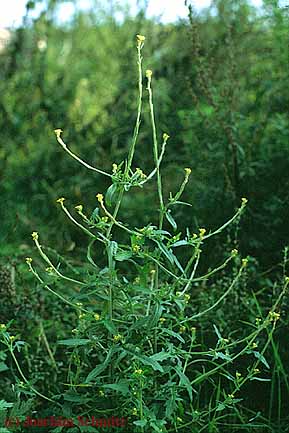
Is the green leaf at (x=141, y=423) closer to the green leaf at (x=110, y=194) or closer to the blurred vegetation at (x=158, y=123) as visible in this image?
the green leaf at (x=110, y=194)

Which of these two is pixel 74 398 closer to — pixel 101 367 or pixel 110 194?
pixel 101 367

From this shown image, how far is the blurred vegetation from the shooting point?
2793mm

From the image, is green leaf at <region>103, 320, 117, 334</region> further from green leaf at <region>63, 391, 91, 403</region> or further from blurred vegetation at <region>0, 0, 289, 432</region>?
blurred vegetation at <region>0, 0, 289, 432</region>

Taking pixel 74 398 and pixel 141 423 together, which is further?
pixel 74 398

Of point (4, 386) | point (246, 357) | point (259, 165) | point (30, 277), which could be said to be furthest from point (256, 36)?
point (4, 386)

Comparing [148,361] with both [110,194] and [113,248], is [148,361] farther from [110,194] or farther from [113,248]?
[110,194]

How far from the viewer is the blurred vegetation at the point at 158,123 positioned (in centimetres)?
279

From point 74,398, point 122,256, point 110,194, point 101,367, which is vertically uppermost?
point 110,194

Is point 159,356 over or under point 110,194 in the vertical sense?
under

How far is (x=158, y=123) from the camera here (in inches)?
156

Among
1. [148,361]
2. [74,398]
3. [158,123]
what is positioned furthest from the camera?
[158,123]

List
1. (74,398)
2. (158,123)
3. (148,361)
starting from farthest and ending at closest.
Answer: (158,123), (74,398), (148,361)

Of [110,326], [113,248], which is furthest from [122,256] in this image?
[110,326]

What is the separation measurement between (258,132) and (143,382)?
1602 mm
